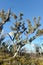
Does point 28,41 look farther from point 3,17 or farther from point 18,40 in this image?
point 3,17

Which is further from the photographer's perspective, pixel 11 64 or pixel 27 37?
pixel 27 37

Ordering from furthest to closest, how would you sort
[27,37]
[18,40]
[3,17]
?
[18,40] < [27,37] < [3,17]

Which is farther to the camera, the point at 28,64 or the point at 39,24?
the point at 39,24

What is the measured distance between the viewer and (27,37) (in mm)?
33688

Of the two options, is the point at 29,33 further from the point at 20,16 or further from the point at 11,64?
the point at 11,64

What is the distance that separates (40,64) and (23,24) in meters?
7.93

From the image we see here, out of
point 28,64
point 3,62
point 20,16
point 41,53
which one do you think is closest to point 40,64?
point 28,64

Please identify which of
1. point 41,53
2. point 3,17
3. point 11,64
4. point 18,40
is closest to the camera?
point 11,64

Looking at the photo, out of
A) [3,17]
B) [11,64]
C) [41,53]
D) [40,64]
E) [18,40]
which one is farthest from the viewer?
[41,53]

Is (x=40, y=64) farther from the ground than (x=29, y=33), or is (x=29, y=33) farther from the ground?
(x=29, y=33)

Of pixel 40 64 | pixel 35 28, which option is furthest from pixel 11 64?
pixel 35 28

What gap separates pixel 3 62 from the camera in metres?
29.0

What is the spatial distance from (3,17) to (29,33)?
578 centimetres

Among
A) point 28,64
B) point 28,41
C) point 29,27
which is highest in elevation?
point 29,27
